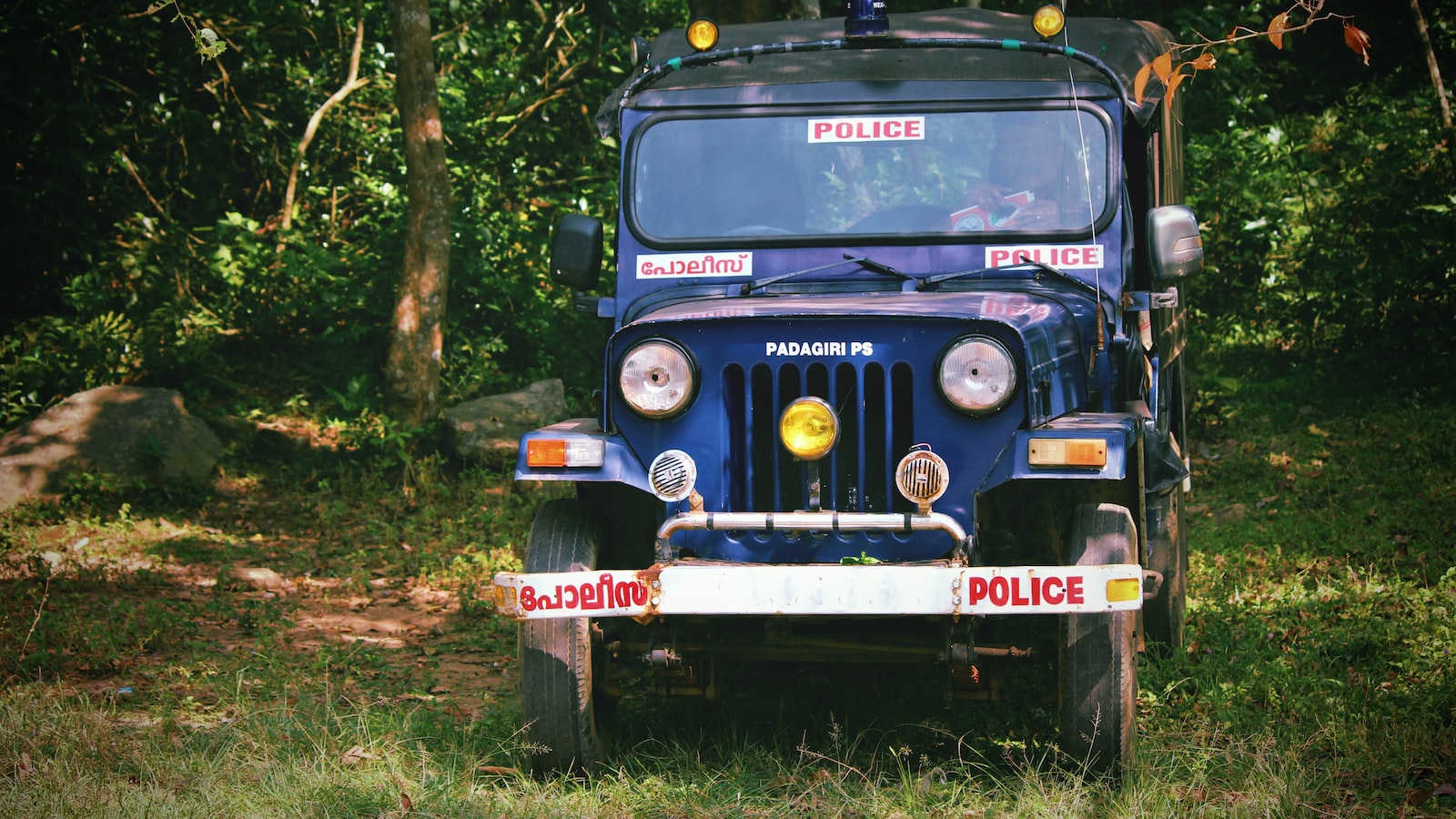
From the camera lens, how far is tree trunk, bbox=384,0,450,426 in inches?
390

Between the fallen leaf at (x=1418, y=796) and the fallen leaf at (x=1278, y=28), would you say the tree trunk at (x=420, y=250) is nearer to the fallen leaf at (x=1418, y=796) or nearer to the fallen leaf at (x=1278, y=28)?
the fallen leaf at (x=1278, y=28)

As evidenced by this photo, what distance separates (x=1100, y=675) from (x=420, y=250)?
7.36 metres

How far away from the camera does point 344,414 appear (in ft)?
34.6

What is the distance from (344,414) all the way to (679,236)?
20.7 feet

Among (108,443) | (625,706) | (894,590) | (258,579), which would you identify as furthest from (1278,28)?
(108,443)

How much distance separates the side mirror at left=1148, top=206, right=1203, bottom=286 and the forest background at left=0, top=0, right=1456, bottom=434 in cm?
606

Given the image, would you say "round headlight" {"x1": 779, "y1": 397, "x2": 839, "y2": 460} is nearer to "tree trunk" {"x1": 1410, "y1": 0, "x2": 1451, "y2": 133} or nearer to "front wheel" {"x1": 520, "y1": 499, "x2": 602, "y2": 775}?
"front wheel" {"x1": 520, "y1": 499, "x2": 602, "y2": 775}

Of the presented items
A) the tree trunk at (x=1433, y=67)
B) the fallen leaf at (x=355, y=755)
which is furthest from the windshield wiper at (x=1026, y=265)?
the tree trunk at (x=1433, y=67)

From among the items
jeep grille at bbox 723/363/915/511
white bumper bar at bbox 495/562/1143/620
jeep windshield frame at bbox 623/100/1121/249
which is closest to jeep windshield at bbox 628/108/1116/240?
jeep windshield frame at bbox 623/100/1121/249

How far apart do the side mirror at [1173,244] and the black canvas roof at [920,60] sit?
50cm

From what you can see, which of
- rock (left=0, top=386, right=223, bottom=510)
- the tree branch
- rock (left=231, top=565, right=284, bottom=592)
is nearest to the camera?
rock (left=231, top=565, right=284, bottom=592)

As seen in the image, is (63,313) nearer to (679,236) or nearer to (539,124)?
(539,124)

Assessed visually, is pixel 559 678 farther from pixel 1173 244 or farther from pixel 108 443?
pixel 108 443

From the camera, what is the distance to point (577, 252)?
17.2ft
